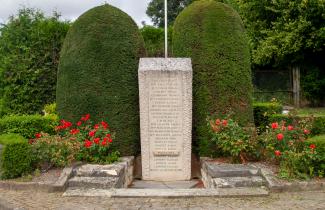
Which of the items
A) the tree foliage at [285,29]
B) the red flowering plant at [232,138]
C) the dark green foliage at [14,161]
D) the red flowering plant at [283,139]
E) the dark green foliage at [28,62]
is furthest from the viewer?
the tree foliage at [285,29]

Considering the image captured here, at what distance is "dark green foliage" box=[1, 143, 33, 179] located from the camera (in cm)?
666

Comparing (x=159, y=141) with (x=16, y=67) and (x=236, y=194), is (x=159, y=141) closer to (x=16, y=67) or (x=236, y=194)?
(x=236, y=194)

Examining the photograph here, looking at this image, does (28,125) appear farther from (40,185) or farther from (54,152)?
(40,185)

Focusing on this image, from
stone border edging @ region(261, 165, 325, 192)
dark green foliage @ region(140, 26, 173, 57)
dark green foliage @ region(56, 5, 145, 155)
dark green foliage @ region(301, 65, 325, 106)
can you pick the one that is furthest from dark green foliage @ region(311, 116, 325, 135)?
dark green foliage @ region(301, 65, 325, 106)

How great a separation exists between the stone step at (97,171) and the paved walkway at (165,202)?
2.26 feet

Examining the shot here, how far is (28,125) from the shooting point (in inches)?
347

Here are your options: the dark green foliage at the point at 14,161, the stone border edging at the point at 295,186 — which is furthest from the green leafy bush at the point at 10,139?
the stone border edging at the point at 295,186

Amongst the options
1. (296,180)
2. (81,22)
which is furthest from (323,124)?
(81,22)

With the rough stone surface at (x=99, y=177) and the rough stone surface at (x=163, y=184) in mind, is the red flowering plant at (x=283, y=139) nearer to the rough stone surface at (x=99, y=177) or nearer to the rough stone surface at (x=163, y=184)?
the rough stone surface at (x=163, y=184)

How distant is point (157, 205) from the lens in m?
5.68

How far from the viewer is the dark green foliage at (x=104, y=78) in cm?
807

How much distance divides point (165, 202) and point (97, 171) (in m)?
1.47

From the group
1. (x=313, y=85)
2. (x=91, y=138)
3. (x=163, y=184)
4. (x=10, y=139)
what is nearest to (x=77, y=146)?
(x=91, y=138)

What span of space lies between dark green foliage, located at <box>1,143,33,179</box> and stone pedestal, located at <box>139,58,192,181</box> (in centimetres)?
218
